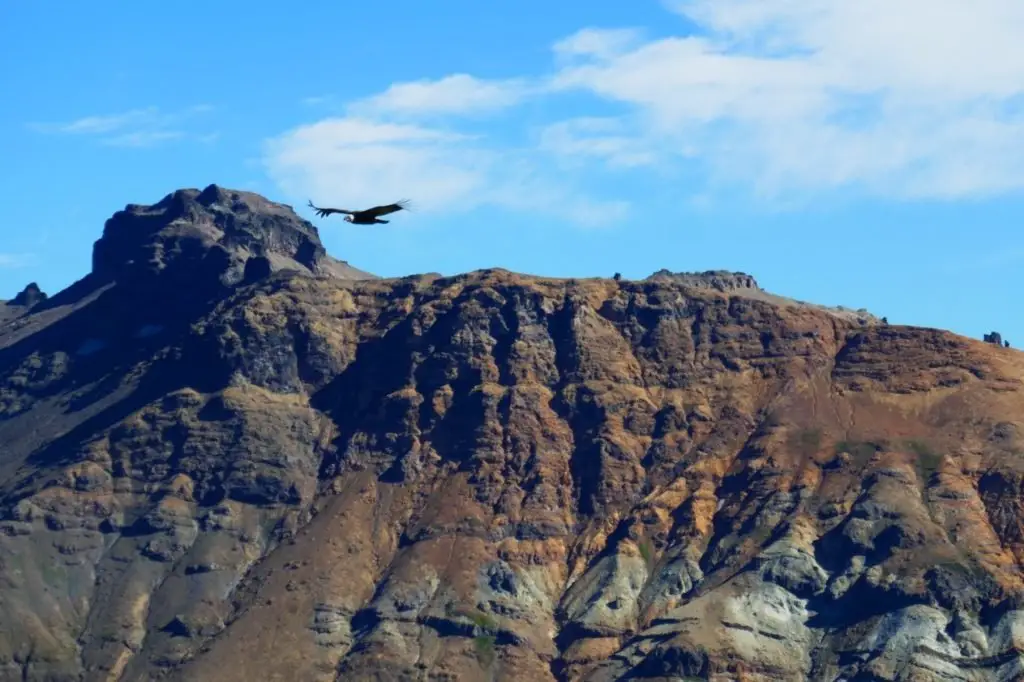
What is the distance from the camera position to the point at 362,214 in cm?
11994
